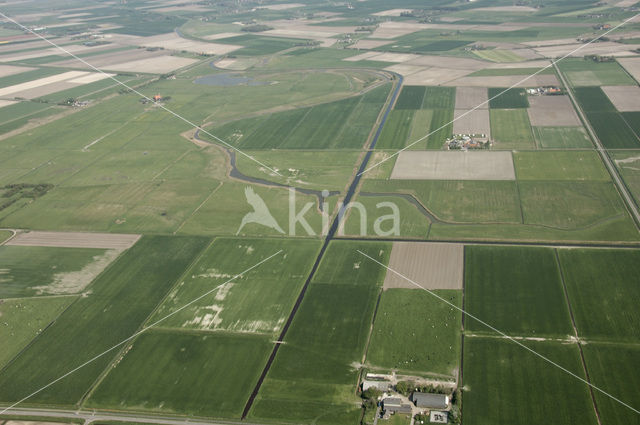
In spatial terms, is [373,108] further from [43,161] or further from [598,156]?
[43,161]

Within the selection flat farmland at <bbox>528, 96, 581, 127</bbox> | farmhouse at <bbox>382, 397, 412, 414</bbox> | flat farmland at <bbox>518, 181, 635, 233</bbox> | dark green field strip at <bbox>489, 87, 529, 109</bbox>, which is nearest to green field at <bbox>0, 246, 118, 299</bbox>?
farmhouse at <bbox>382, 397, 412, 414</bbox>

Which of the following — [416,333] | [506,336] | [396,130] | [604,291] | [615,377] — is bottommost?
[416,333]

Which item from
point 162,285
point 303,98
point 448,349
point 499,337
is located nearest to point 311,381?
point 448,349

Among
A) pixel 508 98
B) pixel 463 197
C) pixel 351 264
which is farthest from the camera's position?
pixel 508 98

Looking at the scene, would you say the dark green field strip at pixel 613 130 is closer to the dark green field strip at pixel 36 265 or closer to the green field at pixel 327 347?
the green field at pixel 327 347

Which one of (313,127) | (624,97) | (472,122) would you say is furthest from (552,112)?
(313,127)

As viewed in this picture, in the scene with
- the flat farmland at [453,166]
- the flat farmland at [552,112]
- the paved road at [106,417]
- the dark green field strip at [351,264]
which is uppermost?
the flat farmland at [552,112]

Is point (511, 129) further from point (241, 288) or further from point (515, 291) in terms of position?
point (241, 288)

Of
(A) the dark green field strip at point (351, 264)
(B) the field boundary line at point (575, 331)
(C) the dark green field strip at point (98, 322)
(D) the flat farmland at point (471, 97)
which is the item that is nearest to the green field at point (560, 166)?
(B) the field boundary line at point (575, 331)
